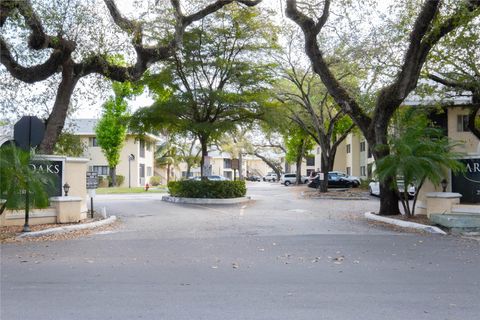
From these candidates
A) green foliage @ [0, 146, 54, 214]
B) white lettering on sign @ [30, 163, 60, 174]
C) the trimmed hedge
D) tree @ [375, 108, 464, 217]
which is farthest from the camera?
the trimmed hedge

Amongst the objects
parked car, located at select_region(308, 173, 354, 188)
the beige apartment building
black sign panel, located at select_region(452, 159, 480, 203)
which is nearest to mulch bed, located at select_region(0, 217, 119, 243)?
black sign panel, located at select_region(452, 159, 480, 203)

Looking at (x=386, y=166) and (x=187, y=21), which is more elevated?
(x=187, y=21)

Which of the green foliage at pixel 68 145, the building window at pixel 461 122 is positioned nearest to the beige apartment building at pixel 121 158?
the green foliage at pixel 68 145

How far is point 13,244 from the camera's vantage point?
35.7ft

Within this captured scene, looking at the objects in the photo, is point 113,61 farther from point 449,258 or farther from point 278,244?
point 449,258

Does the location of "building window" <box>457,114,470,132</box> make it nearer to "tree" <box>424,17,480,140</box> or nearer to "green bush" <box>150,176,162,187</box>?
"tree" <box>424,17,480,140</box>

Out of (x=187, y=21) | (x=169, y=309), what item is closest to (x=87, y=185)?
(x=187, y=21)

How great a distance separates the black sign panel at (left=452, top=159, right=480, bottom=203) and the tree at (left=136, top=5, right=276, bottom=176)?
11848 mm

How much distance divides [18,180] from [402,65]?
40.1 ft

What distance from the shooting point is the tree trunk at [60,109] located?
15.9 meters

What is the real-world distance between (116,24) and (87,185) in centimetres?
555

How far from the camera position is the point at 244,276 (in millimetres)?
7352

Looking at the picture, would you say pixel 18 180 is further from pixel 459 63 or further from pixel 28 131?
pixel 459 63

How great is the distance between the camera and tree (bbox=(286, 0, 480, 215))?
46.1 feet
